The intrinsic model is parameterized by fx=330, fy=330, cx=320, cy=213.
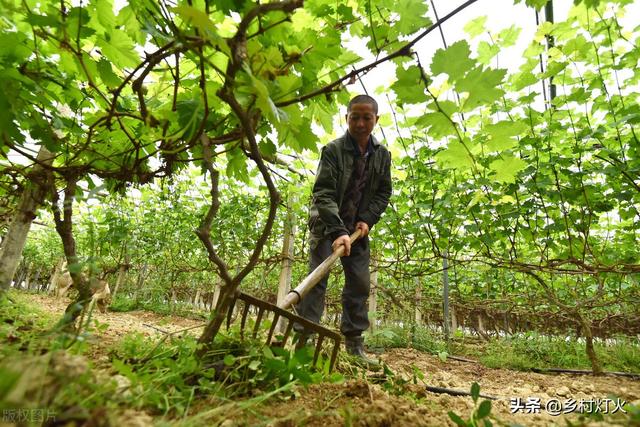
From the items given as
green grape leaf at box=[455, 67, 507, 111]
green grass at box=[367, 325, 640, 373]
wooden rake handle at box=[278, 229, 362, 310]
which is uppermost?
green grape leaf at box=[455, 67, 507, 111]

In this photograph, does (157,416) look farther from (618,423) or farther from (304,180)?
(304,180)

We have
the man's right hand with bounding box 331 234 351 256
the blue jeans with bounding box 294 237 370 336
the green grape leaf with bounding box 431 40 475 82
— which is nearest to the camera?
the green grape leaf with bounding box 431 40 475 82

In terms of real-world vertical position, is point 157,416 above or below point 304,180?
below

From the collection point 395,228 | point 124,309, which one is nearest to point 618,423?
point 395,228

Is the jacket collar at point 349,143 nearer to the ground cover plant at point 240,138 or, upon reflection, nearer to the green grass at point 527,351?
the ground cover plant at point 240,138

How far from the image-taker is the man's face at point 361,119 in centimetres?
264

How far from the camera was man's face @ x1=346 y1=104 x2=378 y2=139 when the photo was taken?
264 cm

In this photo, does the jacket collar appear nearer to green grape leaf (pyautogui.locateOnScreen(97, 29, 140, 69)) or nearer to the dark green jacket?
the dark green jacket

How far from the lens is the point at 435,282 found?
1237cm

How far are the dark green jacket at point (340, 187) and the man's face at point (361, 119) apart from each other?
0.43 ft

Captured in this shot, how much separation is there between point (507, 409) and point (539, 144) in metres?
2.15

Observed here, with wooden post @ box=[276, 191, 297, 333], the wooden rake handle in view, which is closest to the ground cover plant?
the wooden rake handle

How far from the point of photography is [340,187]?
2.83m

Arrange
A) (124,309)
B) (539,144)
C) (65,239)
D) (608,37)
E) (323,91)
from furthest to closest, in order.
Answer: (124,309) < (539,144) < (608,37) < (65,239) < (323,91)
